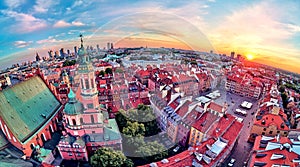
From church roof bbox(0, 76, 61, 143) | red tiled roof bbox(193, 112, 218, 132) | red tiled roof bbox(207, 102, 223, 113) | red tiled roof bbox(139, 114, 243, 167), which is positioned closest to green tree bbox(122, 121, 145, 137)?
red tiled roof bbox(139, 114, 243, 167)

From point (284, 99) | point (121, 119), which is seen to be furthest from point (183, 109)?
point (284, 99)

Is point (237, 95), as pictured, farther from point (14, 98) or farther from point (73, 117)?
point (14, 98)

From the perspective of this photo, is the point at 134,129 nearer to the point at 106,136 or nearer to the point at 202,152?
the point at 106,136

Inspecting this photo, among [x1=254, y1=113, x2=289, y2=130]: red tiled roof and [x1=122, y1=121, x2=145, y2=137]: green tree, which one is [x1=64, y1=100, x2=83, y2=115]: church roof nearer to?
[x1=122, y1=121, x2=145, y2=137]: green tree

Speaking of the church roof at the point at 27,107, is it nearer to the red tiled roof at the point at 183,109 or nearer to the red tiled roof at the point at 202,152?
the red tiled roof at the point at 202,152

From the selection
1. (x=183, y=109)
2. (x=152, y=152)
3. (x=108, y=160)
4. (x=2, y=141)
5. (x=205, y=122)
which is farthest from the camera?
(x=183, y=109)

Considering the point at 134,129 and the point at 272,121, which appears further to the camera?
the point at 272,121

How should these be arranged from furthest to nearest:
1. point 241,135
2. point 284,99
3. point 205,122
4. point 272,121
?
1. point 284,99
2. point 241,135
3. point 272,121
4. point 205,122

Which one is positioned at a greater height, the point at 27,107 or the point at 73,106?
the point at 73,106
